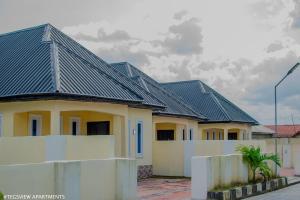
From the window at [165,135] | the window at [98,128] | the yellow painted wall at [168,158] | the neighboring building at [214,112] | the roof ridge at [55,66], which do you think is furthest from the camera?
the neighboring building at [214,112]

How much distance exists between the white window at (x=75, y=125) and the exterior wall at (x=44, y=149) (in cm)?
433

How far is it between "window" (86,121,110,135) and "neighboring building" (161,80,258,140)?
44.4 feet

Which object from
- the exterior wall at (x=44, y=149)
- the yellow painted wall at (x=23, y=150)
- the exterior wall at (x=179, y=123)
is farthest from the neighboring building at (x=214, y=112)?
the yellow painted wall at (x=23, y=150)

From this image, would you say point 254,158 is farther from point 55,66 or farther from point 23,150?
point 23,150

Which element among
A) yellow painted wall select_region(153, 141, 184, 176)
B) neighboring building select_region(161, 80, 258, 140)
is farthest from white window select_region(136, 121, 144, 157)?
neighboring building select_region(161, 80, 258, 140)

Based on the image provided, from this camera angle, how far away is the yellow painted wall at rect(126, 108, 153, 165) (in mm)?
24462

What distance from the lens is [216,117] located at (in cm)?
3628

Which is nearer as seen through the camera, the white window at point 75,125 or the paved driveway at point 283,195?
the paved driveway at point 283,195

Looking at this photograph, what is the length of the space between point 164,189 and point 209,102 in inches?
763

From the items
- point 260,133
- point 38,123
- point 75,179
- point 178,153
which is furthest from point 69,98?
point 260,133

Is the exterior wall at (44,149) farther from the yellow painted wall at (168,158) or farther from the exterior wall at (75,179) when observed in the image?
the yellow painted wall at (168,158)

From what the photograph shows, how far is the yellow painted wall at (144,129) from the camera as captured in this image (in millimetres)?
24462

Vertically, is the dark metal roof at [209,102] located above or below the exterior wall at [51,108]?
above

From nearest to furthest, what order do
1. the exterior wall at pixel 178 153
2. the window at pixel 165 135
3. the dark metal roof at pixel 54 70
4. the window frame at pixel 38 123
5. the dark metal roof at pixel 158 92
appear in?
the dark metal roof at pixel 54 70
the window frame at pixel 38 123
the exterior wall at pixel 178 153
the dark metal roof at pixel 158 92
the window at pixel 165 135
